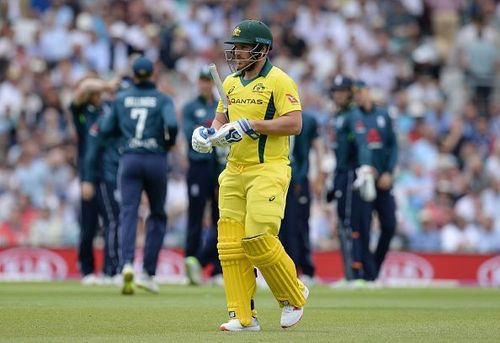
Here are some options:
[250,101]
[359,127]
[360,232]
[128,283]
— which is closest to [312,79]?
[359,127]

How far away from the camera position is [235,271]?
9375 mm

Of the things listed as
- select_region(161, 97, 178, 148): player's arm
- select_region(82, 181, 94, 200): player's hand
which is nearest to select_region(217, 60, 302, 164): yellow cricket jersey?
select_region(161, 97, 178, 148): player's arm

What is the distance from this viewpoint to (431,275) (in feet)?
63.3

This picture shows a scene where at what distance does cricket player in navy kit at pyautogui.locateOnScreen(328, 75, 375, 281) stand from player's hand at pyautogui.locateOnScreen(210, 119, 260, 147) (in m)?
6.49

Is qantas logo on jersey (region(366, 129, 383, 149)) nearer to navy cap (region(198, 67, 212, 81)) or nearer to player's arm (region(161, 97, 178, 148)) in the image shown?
navy cap (region(198, 67, 212, 81))

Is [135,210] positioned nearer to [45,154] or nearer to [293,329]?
[293,329]

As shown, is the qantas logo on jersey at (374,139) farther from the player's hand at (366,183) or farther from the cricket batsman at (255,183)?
the cricket batsman at (255,183)

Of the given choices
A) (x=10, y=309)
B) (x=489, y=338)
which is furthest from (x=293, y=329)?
(x=10, y=309)

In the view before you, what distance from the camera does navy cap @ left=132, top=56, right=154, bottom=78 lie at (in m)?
13.6

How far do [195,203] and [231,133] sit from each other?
7.32m

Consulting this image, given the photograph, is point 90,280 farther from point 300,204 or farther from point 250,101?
point 250,101

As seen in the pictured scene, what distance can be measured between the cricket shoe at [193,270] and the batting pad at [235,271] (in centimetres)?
653

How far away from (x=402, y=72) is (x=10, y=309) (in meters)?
15.5

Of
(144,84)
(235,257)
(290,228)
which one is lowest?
(290,228)
